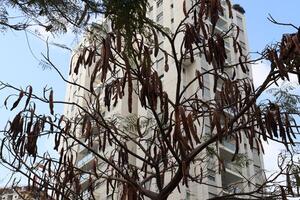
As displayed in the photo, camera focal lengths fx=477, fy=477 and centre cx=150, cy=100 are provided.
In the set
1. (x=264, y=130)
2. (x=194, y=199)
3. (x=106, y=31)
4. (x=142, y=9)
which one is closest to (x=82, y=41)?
(x=106, y=31)

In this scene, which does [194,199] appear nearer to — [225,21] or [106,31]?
[225,21]

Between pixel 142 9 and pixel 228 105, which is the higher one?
pixel 142 9

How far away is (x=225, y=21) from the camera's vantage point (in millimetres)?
16047

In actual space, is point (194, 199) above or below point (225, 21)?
below

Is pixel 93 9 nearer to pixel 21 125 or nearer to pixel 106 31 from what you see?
pixel 106 31

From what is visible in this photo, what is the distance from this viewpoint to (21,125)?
141 inches

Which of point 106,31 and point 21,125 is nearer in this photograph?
point 21,125

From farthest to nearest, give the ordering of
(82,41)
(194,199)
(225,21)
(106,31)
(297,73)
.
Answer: (225,21) → (194,199) → (82,41) → (106,31) → (297,73)

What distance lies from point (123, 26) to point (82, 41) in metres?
1.03

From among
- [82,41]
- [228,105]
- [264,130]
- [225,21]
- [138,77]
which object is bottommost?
[264,130]

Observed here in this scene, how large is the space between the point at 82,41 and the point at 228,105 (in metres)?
1.64

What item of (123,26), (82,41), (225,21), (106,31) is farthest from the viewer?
(225,21)

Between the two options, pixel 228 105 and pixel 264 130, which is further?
pixel 228 105

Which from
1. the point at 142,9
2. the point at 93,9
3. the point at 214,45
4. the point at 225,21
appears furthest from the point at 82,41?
the point at 225,21
